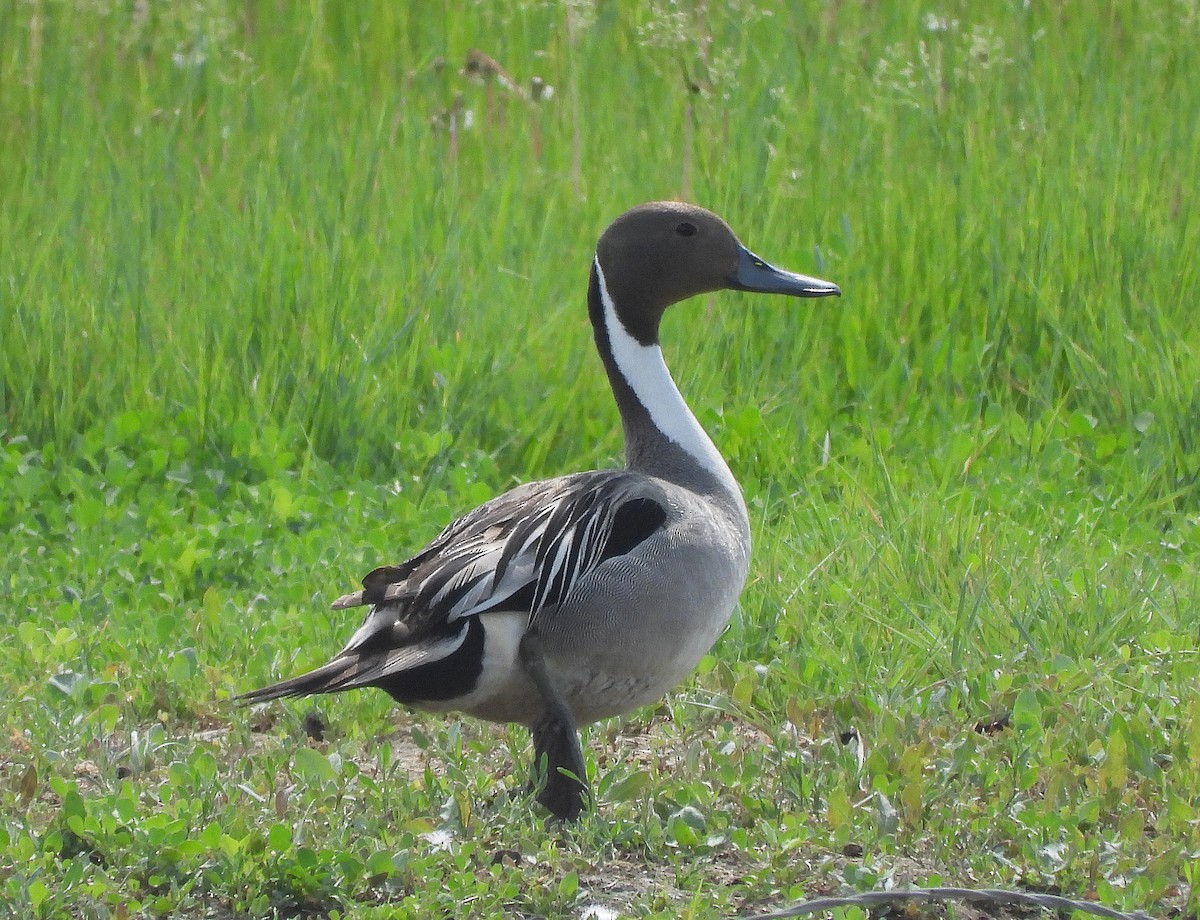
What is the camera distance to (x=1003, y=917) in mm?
2973

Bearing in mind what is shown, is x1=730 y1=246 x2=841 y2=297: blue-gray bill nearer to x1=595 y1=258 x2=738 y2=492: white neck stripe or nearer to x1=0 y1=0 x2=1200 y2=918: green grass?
x1=595 y1=258 x2=738 y2=492: white neck stripe

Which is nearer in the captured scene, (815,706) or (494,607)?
(494,607)

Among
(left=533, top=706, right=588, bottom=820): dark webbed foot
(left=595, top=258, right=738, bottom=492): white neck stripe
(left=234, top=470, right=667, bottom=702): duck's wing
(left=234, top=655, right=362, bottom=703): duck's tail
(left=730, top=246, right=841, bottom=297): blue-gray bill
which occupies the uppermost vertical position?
(left=730, top=246, right=841, bottom=297): blue-gray bill

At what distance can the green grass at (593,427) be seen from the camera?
10.4 feet

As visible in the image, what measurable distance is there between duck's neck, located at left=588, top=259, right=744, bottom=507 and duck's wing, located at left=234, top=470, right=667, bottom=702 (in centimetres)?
25

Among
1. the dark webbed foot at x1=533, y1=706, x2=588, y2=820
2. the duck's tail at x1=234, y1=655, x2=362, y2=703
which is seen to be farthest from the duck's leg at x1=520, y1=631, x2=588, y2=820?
the duck's tail at x1=234, y1=655, x2=362, y2=703

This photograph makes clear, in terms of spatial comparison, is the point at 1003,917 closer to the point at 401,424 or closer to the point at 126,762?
the point at 126,762

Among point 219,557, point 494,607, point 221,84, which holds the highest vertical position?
point 221,84

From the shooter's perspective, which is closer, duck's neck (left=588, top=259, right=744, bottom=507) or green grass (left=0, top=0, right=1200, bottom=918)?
green grass (left=0, top=0, right=1200, bottom=918)

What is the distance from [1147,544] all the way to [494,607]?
2.02 m

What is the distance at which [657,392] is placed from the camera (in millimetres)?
3988

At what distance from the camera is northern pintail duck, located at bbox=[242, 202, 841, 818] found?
3.35 metres

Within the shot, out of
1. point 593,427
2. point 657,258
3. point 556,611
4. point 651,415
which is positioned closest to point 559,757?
point 556,611

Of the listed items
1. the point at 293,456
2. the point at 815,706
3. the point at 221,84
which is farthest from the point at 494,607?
the point at 221,84
